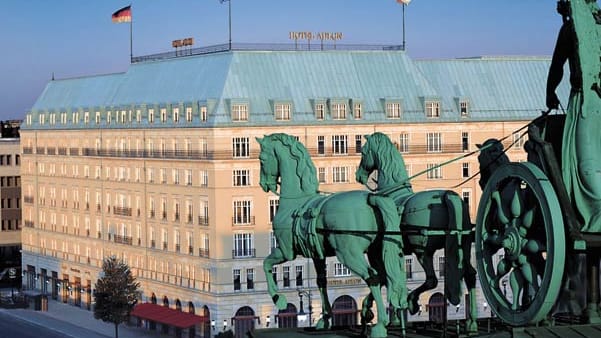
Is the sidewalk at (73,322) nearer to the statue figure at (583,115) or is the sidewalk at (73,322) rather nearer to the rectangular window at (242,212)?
the rectangular window at (242,212)

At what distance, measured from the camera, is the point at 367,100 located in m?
126

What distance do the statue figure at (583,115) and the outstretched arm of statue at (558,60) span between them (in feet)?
0.12

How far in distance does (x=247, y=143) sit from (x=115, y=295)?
12634 mm

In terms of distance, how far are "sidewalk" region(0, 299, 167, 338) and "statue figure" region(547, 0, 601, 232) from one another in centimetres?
8175

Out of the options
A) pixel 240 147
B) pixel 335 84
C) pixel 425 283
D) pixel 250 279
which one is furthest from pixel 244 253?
pixel 425 283

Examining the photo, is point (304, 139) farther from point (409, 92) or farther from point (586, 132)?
point (586, 132)

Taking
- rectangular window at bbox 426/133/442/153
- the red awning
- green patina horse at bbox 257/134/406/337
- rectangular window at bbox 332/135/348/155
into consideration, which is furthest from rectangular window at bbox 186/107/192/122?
green patina horse at bbox 257/134/406/337

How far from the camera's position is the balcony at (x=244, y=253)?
120 metres

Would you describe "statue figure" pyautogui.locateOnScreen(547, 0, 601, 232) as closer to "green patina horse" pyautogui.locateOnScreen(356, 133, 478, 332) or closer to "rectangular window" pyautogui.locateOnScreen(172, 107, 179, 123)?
"green patina horse" pyautogui.locateOnScreen(356, 133, 478, 332)

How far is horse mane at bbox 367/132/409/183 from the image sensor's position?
49812mm

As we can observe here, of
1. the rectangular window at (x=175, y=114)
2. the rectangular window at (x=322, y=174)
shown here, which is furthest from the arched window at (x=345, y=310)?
the rectangular window at (x=175, y=114)

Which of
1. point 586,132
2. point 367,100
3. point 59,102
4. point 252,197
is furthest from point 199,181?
point 586,132

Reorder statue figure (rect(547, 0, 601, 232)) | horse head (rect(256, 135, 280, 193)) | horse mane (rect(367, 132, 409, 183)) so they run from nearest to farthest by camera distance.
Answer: statue figure (rect(547, 0, 601, 232)) → horse mane (rect(367, 132, 409, 183)) → horse head (rect(256, 135, 280, 193))

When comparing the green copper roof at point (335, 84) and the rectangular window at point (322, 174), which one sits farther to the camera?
the rectangular window at point (322, 174)
